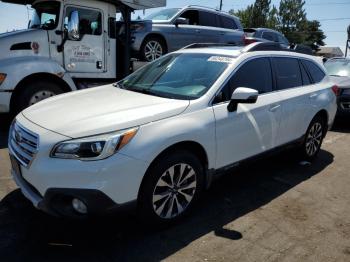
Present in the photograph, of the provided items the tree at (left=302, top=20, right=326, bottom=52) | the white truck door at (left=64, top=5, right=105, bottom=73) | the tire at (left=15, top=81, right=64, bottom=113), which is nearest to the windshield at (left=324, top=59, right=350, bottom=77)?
the white truck door at (left=64, top=5, right=105, bottom=73)

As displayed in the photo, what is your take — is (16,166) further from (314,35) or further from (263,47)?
(314,35)

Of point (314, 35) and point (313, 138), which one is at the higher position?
point (314, 35)

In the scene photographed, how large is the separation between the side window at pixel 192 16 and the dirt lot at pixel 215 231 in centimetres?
637

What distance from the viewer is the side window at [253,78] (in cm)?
407

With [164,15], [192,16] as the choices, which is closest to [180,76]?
[164,15]

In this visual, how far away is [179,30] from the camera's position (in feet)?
31.3

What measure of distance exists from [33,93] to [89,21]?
1832mm

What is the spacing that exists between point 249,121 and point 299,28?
204 feet

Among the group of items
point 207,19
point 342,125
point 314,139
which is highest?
point 207,19

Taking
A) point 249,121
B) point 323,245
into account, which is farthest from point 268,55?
point 323,245

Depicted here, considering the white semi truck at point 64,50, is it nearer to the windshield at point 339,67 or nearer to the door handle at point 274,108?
the door handle at point 274,108

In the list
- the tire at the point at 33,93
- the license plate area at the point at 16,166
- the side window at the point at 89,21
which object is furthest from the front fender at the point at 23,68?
the license plate area at the point at 16,166

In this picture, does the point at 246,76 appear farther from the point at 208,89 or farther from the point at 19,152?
the point at 19,152

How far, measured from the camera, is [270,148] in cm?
468
